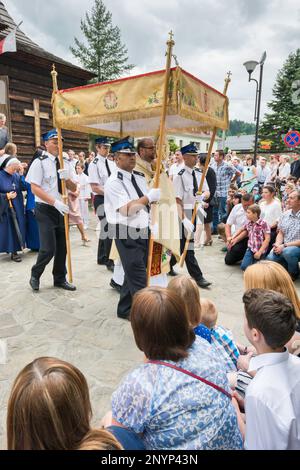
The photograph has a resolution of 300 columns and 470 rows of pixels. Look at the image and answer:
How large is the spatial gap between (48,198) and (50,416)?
3.65 metres

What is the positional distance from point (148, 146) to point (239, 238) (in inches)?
104

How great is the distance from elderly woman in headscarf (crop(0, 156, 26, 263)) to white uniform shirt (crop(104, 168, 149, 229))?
123 inches

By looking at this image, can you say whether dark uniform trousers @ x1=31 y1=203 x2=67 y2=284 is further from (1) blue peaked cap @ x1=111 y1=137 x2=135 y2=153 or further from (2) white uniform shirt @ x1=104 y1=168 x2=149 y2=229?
(1) blue peaked cap @ x1=111 y1=137 x2=135 y2=153

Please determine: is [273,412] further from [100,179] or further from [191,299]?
[100,179]

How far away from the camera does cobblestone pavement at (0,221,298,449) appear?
300 cm

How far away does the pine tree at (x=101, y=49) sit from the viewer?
33844mm

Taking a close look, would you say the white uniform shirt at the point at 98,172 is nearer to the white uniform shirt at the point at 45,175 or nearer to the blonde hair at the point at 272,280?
the white uniform shirt at the point at 45,175

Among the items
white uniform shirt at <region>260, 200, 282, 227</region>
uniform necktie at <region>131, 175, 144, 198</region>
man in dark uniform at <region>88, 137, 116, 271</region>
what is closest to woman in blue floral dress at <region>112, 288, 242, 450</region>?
uniform necktie at <region>131, 175, 144, 198</region>

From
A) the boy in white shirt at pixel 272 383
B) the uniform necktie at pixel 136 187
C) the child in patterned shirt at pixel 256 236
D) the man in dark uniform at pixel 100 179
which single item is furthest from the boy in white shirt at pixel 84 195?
the boy in white shirt at pixel 272 383

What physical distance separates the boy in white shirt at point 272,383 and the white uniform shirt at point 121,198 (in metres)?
2.26

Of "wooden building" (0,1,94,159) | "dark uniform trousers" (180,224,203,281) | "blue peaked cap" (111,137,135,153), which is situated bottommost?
"dark uniform trousers" (180,224,203,281)
